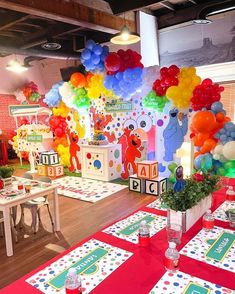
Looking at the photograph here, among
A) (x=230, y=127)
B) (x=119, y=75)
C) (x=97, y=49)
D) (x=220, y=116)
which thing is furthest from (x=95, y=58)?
(x=230, y=127)

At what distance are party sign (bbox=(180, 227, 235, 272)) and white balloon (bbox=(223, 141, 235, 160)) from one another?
8.91ft

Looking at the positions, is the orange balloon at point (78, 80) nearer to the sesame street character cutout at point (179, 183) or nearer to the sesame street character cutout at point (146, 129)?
the sesame street character cutout at point (146, 129)

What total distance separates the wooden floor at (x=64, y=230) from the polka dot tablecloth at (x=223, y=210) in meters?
2.07

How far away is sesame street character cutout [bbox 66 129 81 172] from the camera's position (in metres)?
7.43

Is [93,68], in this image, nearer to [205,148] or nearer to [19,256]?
[205,148]

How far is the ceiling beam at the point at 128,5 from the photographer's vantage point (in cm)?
364

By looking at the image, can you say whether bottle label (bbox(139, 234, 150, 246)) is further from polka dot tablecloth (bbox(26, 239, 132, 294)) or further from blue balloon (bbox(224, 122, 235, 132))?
blue balloon (bbox(224, 122, 235, 132))

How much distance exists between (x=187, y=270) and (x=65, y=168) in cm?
713

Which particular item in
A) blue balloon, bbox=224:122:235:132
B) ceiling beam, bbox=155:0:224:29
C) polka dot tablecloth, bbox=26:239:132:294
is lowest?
polka dot tablecloth, bbox=26:239:132:294

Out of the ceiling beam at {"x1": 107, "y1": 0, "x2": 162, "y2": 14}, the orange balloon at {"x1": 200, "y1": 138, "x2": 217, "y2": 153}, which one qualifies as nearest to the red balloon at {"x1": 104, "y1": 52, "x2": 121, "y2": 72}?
the ceiling beam at {"x1": 107, "y1": 0, "x2": 162, "y2": 14}

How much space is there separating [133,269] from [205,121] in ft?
12.0

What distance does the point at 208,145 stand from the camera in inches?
185

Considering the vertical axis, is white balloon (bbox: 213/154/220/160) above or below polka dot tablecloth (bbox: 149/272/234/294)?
above

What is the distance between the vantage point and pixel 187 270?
4.60ft
